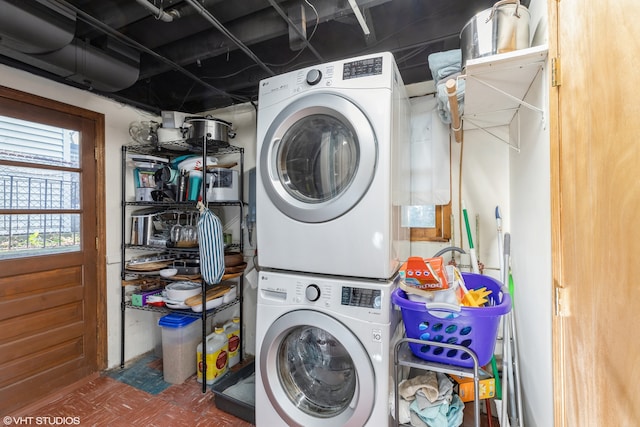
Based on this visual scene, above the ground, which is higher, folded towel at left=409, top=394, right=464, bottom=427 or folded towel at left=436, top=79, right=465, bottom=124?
folded towel at left=436, top=79, right=465, bottom=124

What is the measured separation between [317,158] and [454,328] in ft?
3.31

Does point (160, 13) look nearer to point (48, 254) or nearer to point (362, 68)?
point (362, 68)

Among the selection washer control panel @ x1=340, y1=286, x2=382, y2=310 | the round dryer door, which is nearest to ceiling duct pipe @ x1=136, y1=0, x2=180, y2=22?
the round dryer door

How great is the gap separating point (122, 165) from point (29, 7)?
4.14 feet

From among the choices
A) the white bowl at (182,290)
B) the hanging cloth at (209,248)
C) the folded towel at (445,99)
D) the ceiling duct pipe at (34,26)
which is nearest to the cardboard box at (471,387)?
the folded towel at (445,99)

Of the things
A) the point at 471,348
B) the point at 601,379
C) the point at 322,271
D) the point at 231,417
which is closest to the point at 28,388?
the point at 231,417

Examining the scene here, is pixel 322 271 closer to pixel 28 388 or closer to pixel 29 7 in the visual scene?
pixel 29 7

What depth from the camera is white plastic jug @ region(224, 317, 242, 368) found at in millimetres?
2445

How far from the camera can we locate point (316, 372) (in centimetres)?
155

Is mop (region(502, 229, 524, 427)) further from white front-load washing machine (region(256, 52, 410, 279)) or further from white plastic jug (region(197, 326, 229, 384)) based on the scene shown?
white plastic jug (region(197, 326, 229, 384))

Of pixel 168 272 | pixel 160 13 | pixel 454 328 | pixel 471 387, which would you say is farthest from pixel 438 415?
pixel 160 13

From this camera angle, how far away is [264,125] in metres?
1.55

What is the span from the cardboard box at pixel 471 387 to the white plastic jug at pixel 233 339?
172cm

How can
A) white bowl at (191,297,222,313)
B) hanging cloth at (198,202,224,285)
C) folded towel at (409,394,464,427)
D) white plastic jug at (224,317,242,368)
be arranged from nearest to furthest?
folded towel at (409,394,464,427)
hanging cloth at (198,202,224,285)
white bowl at (191,297,222,313)
white plastic jug at (224,317,242,368)
